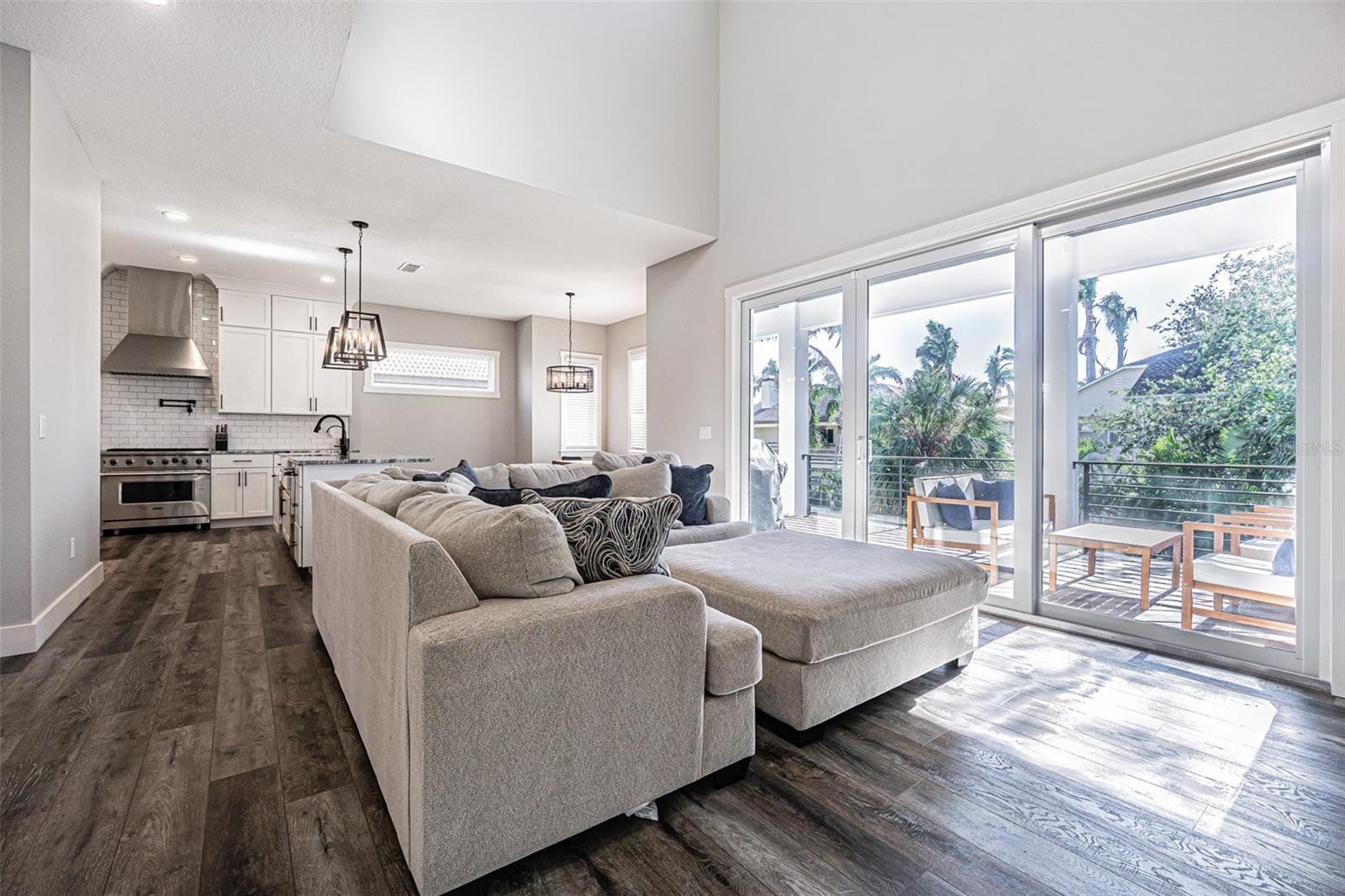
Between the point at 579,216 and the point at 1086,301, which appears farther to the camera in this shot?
the point at 579,216

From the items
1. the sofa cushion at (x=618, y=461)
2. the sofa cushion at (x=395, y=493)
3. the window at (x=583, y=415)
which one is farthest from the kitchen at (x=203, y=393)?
the sofa cushion at (x=395, y=493)

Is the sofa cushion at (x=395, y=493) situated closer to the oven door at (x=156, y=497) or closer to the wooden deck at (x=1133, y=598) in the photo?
the wooden deck at (x=1133, y=598)

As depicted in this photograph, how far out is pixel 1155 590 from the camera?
113 inches

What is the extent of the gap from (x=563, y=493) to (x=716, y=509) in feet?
6.05

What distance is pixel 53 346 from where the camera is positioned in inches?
119

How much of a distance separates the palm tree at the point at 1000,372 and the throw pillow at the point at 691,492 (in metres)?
1.79

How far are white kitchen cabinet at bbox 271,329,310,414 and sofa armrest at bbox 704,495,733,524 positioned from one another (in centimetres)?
527

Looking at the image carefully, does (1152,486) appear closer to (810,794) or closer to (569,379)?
(810,794)

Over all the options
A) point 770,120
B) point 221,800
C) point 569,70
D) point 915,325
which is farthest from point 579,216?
point 221,800

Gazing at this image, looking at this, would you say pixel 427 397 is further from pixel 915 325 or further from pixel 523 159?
pixel 915 325

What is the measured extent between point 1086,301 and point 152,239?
23.0 feet

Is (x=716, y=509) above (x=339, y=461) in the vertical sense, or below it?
below

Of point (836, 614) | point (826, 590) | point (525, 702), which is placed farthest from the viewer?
point (826, 590)

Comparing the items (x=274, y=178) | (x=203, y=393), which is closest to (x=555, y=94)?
(x=274, y=178)
